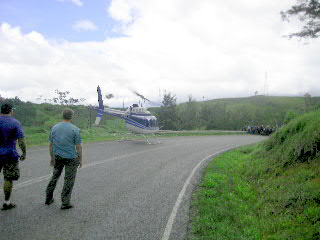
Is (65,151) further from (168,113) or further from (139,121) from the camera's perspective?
(168,113)

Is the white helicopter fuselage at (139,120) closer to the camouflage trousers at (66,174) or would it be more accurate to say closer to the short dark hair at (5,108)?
the camouflage trousers at (66,174)

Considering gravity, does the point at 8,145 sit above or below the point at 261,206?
above

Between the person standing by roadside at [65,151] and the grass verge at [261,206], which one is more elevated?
the person standing by roadside at [65,151]

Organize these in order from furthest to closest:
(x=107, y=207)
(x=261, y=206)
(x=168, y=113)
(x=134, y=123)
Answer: (x=168, y=113)
(x=134, y=123)
(x=261, y=206)
(x=107, y=207)

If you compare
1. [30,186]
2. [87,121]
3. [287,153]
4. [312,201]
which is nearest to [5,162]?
[30,186]

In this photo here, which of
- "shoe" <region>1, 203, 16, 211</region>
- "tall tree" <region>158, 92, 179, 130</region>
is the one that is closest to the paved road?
"shoe" <region>1, 203, 16, 211</region>

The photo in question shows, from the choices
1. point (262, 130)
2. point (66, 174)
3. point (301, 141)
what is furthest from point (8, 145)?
point (262, 130)

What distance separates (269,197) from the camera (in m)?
8.33

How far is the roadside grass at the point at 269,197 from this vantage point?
235 inches

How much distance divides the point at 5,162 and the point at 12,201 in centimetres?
91

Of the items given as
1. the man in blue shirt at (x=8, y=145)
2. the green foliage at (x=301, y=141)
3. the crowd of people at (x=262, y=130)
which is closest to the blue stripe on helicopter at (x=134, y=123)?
the green foliage at (x=301, y=141)

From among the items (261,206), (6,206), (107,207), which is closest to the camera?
(6,206)

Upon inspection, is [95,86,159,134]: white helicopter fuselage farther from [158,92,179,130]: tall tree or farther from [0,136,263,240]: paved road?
[158,92,179,130]: tall tree

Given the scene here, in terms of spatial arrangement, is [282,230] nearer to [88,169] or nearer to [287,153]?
[287,153]
